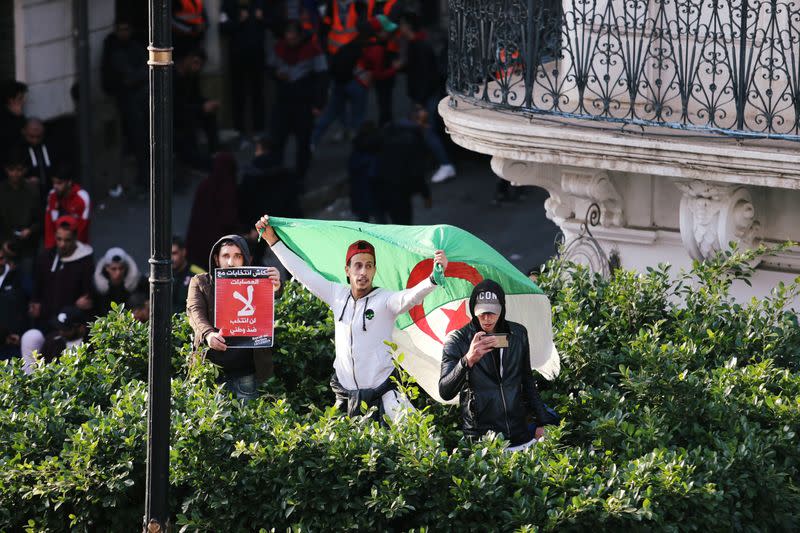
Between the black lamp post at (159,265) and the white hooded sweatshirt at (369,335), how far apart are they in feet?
5.66

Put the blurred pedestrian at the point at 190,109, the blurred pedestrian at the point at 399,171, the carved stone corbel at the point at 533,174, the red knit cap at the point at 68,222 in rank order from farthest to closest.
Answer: the blurred pedestrian at the point at 190,109
the blurred pedestrian at the point at 399,171
the red knit cap at the point at 68,222
the carved stone corbel at the point at 533,174

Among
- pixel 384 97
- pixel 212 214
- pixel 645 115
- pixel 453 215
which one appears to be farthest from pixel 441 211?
pixel 645 115

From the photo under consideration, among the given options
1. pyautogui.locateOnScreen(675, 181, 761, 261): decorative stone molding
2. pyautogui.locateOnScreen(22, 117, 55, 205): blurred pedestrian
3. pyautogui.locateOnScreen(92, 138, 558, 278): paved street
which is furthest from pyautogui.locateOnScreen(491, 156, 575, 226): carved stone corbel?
pyautogui.locateOnScreen(22, 117, 55, 205): blurred pedestrian

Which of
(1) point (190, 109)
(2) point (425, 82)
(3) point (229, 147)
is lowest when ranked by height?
(3) point (229, 147)

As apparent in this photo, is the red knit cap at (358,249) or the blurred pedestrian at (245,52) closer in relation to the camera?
the red knit cap at (358,249)

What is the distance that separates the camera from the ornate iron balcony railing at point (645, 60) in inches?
513

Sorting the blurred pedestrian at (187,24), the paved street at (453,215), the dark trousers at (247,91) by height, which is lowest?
the paved street at (453,215)

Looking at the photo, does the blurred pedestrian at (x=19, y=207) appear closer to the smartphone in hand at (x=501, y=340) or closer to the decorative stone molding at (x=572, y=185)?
the decorative stone molding at (x=572, y=185)

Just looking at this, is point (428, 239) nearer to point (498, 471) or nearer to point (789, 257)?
point (498, 471)

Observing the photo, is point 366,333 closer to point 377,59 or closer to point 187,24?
point 187,24

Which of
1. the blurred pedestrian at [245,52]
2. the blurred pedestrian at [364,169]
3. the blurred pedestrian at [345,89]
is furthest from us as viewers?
the blurred pedestrian at [245,52]

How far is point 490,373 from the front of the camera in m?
11.1

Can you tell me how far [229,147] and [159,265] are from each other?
14.6m

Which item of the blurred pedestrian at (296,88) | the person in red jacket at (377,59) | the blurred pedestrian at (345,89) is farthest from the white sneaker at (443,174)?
the blurred pedestrian at (296,88)
